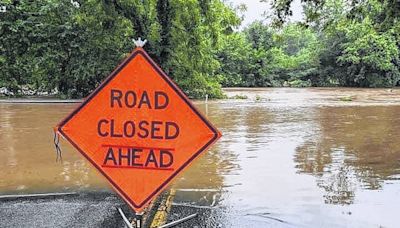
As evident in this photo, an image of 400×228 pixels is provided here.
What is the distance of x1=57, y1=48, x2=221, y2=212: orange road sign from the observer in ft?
13.6

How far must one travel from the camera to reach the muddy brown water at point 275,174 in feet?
19.1

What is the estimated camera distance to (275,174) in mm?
8219

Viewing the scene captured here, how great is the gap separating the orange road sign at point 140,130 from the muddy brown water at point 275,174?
1387mm

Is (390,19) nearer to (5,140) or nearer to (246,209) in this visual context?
(246,209)

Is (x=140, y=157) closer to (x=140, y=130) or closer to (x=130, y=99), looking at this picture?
(x=140, y=130)

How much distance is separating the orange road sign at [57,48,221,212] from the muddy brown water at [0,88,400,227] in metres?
1.39

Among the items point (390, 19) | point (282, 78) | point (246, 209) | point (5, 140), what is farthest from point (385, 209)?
point (282, 78)

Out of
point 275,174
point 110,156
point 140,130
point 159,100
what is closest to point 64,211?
point 110,156

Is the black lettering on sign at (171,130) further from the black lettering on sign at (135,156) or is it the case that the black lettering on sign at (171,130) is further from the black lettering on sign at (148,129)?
the black lettering on sign at (135,156)

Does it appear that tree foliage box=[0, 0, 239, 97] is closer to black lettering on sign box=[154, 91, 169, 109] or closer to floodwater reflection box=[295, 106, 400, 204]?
floodwater reflection box=[295, 106, 400, 204]

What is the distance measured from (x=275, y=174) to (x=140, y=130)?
14.7ft

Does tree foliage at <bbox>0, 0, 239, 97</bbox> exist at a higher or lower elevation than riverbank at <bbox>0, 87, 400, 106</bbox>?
higher

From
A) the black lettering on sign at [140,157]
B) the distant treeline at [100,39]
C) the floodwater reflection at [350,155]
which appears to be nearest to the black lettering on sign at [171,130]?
the black lettering on sign at [140,157]

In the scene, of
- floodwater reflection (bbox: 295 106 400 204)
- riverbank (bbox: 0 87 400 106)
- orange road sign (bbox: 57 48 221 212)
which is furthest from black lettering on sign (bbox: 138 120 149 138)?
riverbank (bbox: 0 87 400 106)
